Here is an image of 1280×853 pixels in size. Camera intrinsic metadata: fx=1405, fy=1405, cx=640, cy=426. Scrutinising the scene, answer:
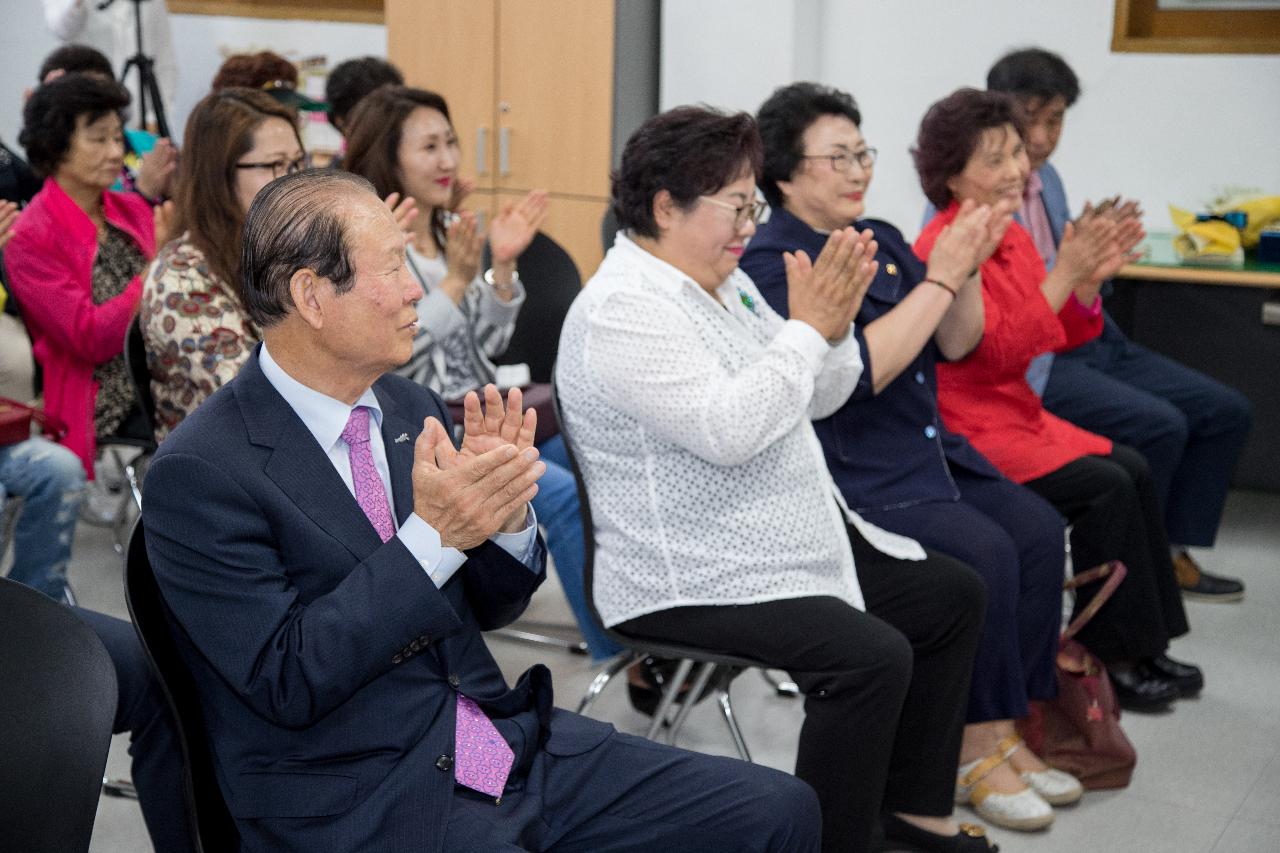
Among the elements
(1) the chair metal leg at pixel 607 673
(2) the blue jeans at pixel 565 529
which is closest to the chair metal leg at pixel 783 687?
(2) the blue jeans at pixel 565 529

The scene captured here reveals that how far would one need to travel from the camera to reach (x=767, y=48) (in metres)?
5.16

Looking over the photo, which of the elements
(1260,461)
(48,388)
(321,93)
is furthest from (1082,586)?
(321,93)

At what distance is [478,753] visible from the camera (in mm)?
1558

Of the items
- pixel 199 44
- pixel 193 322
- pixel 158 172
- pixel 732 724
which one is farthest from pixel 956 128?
pixel 199 44

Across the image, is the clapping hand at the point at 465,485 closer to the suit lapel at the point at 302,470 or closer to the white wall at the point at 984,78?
the suit lapel at the point at 302,470

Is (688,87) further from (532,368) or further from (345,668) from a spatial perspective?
(345,668)

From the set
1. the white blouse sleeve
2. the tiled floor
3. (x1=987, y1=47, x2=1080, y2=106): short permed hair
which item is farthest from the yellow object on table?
the white blouse sleeve

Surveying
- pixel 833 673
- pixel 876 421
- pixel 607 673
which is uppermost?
pixel 876 421

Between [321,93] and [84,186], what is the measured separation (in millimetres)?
2926

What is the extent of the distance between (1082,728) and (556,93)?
3456mm

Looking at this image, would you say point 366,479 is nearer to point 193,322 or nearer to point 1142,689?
point 193,322

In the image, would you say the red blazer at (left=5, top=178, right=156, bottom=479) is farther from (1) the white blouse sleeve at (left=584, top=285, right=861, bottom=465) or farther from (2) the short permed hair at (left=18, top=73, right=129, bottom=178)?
(1) the white blouse sleeve at (left=584, top=285, right=861, bottom=465)

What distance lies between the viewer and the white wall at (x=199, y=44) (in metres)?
6.34

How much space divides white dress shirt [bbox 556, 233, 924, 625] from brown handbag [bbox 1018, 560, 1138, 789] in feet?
2.27
